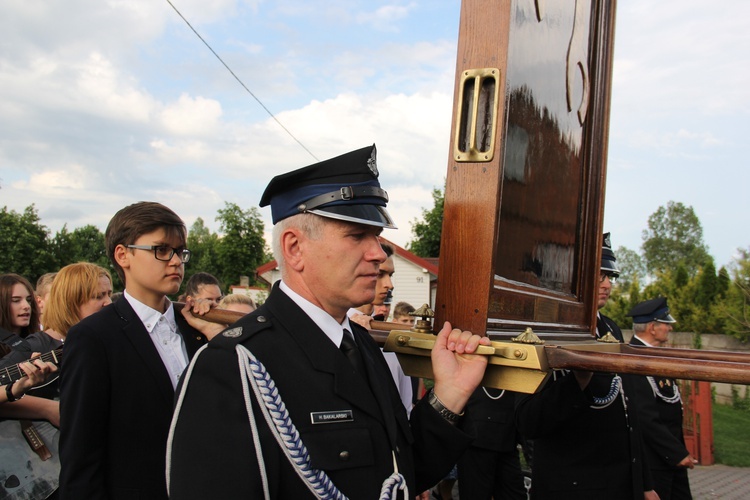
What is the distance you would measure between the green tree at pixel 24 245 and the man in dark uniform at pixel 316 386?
52.3 m

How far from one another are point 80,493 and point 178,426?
1095mm

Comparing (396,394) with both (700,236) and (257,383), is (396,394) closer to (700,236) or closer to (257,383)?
(257,383)

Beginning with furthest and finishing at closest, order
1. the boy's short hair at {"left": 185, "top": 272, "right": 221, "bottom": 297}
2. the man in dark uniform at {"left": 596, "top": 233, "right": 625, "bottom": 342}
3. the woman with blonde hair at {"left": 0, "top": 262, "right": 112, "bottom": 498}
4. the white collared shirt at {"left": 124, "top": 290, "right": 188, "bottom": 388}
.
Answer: the boy's short hair at {"left": 185, "top": 272, "right": 221, "bottom": 297}
the man in dark uniform at {"left": 596, "top": 233, "right": 625, "bottom": 342}
the woman with blonde hair at {"left": 0, "top": 262, "right": 112, "bottom": 498}
the white collared shirt at {"left": 124, "top": 290, "right": 188, "bottom": 388}

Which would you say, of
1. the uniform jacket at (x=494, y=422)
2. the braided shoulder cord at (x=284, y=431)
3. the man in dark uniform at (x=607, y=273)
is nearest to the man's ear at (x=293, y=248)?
the braided shoulder cord at (x=284, y=431)

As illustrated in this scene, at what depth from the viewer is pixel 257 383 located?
1.49m

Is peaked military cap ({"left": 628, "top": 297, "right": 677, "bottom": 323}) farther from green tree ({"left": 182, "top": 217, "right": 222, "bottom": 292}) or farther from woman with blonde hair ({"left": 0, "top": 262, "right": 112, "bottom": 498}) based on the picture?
green tree ({"left": 182, "top": 217, "right": 222, "bottom": 292})

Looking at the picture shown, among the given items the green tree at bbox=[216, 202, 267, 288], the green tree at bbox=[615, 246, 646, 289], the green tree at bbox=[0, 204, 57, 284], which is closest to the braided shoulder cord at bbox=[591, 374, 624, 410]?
the green tree at bbox=[216, 202, 267, 288]

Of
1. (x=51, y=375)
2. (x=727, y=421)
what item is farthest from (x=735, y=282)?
(x=51, y=375)

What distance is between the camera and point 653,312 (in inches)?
248

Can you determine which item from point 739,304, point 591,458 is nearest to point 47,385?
point 591,458

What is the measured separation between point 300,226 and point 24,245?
55.2 meters

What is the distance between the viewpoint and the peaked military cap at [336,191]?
1718mm

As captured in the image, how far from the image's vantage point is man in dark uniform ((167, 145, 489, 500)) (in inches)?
56.2

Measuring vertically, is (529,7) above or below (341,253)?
above
